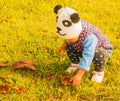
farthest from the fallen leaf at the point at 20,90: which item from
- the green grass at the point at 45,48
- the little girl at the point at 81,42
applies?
the little girl at the point at 81,42

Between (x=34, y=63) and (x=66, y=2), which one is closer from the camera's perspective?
(x=34, y=63)

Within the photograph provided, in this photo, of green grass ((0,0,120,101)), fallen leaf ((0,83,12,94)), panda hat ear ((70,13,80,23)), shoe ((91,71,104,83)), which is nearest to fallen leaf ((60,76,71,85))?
green grass ((0,0,120,101))

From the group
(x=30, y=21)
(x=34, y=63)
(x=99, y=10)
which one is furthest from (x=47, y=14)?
(x=34, y=63)

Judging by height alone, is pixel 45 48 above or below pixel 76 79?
above

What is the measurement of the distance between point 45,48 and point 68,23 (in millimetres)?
1192

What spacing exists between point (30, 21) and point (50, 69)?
1462 mm

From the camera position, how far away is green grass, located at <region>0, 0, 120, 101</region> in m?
3.85

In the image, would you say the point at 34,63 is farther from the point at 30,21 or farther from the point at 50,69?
the point at 30,21

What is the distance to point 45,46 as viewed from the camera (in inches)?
188

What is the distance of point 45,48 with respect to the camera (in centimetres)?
470

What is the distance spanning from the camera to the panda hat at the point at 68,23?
11.6 ft

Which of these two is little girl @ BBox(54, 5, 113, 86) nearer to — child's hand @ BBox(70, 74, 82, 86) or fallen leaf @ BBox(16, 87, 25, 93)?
child's hand @ BBox(70, 74, 82, 86)

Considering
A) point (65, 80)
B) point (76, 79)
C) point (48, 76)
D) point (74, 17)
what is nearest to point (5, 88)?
point (48, 76)

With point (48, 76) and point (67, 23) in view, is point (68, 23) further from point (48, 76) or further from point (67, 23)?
point (48, 76)
